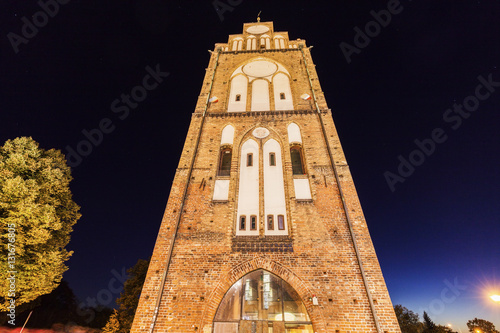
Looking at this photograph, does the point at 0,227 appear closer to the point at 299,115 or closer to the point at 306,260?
the point at 306,260

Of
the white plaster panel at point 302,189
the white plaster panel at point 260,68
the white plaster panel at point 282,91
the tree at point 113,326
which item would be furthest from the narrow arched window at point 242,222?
the tree at point 113,326

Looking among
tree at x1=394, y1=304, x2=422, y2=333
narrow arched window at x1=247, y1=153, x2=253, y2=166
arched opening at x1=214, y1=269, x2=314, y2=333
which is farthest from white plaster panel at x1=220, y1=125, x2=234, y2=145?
tree at x1=394, y1=304, x2=422, y2=333

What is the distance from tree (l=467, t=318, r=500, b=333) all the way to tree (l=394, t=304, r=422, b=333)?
6351 mm

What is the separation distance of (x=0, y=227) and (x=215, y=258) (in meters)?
7.12

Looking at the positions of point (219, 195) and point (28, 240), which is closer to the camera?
point (28, 240)

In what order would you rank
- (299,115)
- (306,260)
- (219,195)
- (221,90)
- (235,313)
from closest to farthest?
(235,313) < (306,260) < (219,195) < (299,115) < (221,90)

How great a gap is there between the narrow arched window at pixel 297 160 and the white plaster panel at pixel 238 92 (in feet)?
11.8

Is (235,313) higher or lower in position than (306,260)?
lower

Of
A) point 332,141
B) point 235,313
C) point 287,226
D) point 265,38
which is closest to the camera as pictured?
point 235,313

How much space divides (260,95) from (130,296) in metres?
17.7

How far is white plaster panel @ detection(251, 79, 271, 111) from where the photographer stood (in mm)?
12078

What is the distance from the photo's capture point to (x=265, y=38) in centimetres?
1692

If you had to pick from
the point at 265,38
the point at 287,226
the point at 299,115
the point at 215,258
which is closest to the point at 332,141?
the point at 299,115

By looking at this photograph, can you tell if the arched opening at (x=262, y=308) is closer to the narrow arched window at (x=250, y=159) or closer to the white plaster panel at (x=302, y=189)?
the white plaster panel at (x=302, y=189)
